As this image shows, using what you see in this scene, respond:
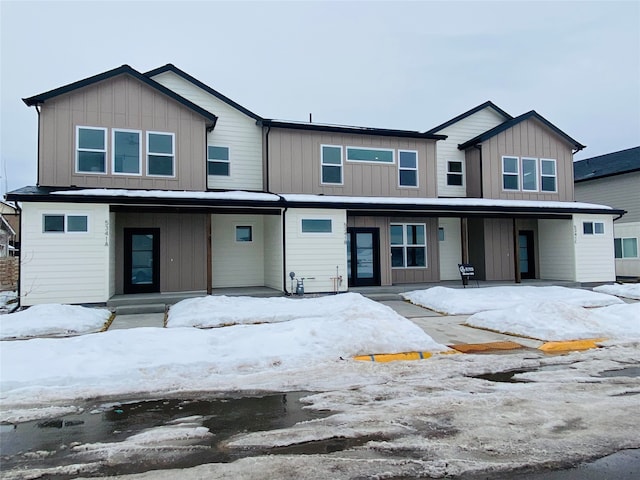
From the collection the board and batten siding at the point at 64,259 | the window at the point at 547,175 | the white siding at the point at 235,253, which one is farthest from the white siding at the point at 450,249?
the board and batten siding at the point at 64,259

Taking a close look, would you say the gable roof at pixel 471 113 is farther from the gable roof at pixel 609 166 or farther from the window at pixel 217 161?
the window at pixel 217 161

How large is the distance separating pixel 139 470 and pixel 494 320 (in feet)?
27.5

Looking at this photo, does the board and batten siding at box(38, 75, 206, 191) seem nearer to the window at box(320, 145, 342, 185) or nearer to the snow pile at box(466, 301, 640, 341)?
the window at box(320, 145, 342, 185)

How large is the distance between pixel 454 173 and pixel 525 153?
114 inches

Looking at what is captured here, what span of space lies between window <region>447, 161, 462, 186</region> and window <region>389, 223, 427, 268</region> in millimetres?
2892

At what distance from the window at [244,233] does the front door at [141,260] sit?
2702 mm

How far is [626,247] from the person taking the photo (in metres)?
20.3

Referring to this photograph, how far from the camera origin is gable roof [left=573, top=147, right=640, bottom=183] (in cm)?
2214

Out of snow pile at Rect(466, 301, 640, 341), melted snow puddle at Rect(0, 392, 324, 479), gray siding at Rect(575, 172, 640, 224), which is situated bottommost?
melted snow puddle at Rect(0, 392, 324, 479)

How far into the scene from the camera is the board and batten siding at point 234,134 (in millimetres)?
15133

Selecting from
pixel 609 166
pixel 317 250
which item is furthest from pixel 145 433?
pixel 609 166

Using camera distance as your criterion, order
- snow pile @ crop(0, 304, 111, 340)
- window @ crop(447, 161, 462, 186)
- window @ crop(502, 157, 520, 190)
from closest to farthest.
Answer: snow pile @ crop(0, 304, 111, 340) → window @ crop(502, 157, 520, 190) → window @ crop(447, 161, 462, 186)

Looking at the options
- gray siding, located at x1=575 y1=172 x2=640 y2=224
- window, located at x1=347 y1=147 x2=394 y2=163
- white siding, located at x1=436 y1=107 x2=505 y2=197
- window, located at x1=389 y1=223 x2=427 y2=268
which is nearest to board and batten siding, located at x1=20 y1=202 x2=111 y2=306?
window, located at x1=347 y1=147 x2=394 y2=163

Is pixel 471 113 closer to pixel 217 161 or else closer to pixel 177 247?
pixel 217 161
